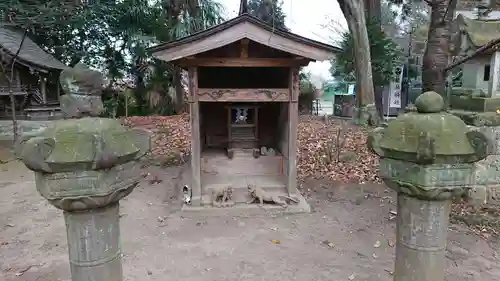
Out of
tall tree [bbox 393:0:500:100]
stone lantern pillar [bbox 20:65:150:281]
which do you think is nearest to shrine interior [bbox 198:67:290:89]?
tall tree [bbox 393:0:500:100]

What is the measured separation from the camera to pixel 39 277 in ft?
12.8

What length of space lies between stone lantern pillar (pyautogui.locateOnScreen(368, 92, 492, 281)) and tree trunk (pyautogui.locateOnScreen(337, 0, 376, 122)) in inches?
315

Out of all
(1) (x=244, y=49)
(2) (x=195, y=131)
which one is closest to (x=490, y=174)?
(1) (x=244, y=49)

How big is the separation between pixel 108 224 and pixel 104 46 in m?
15.4

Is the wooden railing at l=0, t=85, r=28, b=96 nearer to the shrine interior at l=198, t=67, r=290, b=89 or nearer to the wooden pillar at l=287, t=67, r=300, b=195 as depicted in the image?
the shrine interior at l=198, t=67, r=290, b=89

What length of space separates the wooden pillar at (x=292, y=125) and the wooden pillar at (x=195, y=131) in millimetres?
1475

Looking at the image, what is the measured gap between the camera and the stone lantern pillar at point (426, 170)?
231 cm

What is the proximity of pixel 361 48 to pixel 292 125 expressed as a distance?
5.22 metres

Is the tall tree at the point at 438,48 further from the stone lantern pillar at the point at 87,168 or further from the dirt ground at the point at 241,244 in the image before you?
the stone lantern pillar at the point at 87,168

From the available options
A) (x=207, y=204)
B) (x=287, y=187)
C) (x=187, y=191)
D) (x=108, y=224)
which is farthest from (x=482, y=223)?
(x=108, y=224)

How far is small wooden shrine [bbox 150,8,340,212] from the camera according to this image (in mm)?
5336

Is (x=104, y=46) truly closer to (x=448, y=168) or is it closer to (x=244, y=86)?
(x=244, y=86)

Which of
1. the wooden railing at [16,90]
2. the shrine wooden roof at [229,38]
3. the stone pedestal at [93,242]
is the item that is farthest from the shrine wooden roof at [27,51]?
the stone pedestal at [93,242]

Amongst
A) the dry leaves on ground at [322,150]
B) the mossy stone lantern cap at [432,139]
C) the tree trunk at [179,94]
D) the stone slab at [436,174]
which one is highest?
the tree trunk at [179,94]
